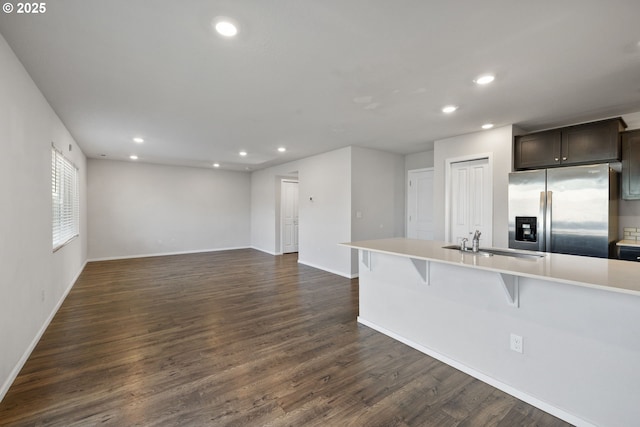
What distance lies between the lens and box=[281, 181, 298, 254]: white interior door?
834 centimetres

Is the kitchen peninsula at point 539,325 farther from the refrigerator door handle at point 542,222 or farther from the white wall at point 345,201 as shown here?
the white wall at point 345,201

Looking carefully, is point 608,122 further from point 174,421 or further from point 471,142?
point 174,421

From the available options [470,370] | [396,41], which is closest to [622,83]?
[396,41]

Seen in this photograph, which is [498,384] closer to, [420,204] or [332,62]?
[332,62]

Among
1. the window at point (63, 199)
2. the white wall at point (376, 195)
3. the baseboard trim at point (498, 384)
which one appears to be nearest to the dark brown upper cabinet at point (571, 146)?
the white wall at point (376, 195)

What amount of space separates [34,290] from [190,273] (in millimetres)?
3105

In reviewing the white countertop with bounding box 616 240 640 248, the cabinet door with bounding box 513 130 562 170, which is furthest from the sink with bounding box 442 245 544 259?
the cabinet door with bounding box 513 130 562 170

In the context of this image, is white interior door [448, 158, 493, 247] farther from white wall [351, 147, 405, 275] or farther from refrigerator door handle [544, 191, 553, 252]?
white wall [351, 147, 405, 275]

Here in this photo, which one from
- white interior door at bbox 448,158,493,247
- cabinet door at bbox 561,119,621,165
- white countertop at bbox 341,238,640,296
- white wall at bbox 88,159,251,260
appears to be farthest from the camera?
white wall at bbox 88,159,251,260

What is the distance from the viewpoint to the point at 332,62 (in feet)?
7.61

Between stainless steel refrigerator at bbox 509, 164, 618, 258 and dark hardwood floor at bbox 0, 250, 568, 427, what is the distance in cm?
229

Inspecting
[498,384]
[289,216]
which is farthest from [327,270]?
[498,384]

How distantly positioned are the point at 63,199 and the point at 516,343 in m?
5.94

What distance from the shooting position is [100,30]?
→ 74.7 inches
